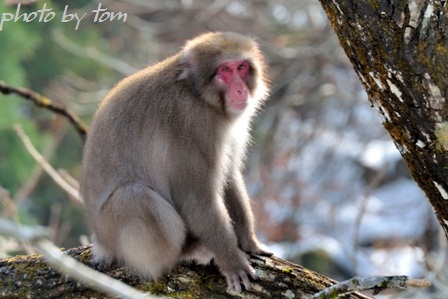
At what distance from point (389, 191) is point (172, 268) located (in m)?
10.8

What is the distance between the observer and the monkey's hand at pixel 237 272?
4.46 meters

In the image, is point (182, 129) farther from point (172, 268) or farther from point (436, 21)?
point (436, 21)

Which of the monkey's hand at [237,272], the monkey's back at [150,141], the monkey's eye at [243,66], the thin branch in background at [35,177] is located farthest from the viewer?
the thin branch in background at [35,177]

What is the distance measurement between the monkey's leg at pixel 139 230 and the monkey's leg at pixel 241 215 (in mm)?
464

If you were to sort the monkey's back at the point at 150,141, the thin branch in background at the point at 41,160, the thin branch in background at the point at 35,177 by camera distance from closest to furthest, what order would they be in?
the monkey's back at the point at 150,141, the thin branch in background at the point at 41,160, the thin branch in background at the point at 35,177

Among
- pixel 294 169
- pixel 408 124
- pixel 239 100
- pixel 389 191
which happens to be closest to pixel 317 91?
pixel 294 169

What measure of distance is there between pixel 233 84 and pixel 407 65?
5.71 feet

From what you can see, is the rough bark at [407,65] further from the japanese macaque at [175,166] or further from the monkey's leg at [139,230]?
the monkey's leg at [139,230]

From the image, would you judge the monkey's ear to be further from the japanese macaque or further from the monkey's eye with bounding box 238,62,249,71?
the monkey's eye with bounding box 238,62,249,71

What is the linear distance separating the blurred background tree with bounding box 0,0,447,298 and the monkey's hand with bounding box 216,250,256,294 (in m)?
7.34

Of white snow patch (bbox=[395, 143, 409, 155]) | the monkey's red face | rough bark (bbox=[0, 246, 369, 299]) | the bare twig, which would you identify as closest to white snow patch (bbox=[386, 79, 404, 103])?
white snow patch (bbox=[395, 143, 409, 155])

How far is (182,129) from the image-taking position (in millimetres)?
4926

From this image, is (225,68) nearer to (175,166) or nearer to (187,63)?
(187,63)

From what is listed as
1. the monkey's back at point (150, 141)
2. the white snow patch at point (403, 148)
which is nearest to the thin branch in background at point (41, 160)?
the monkey's back at point (150, 141)
